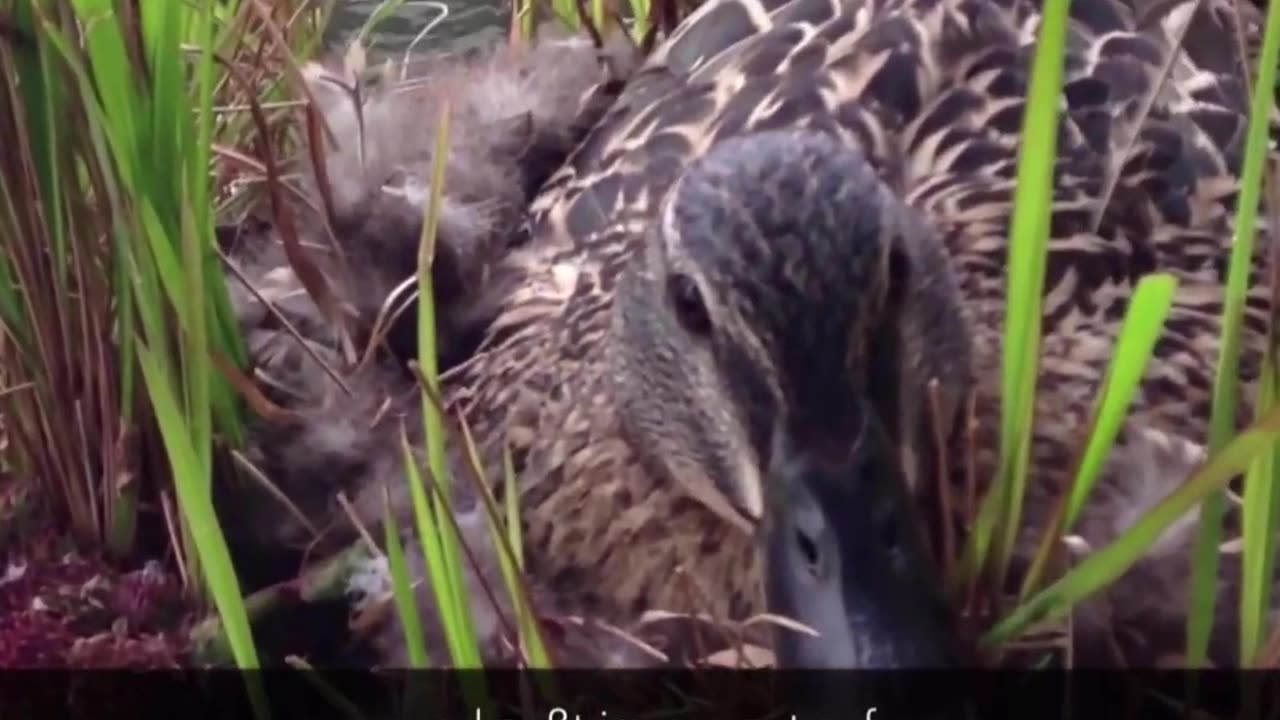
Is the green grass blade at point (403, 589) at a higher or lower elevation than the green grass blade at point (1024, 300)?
lower

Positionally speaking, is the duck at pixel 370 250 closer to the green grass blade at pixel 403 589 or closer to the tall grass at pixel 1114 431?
the green grass blade at pixel 403 589

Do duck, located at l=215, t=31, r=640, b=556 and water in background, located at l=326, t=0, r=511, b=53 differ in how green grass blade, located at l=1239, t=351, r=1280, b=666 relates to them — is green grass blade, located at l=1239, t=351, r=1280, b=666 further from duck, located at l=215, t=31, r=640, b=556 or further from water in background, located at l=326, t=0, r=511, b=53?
water in background, located at l=326, t=0, r=511, b=53

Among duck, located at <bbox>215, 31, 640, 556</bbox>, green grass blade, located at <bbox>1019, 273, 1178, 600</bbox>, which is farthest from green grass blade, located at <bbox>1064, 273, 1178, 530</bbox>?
duck, located at <bbox>215, 31, 640, 556</bbox>

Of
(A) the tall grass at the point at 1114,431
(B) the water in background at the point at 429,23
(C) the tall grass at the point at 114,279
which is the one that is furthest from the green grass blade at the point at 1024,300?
(B) the water in background at the point at 429,23

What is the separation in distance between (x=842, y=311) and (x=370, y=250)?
487mm

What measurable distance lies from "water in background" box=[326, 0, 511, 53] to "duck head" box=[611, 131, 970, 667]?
78 cm

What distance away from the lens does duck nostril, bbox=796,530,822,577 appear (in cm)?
84

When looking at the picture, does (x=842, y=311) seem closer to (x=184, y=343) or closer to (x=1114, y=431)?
(x=1114, y=431)

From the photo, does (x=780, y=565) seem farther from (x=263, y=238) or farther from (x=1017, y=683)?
(x=263, y=238)

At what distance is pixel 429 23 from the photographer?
1723mm

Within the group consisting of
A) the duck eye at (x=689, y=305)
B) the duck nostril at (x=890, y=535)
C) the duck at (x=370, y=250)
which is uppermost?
the duck eye at (x=689, y=305)

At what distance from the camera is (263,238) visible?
1275mm

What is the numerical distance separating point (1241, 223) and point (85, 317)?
23.1 inches

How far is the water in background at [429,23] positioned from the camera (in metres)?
1.69
